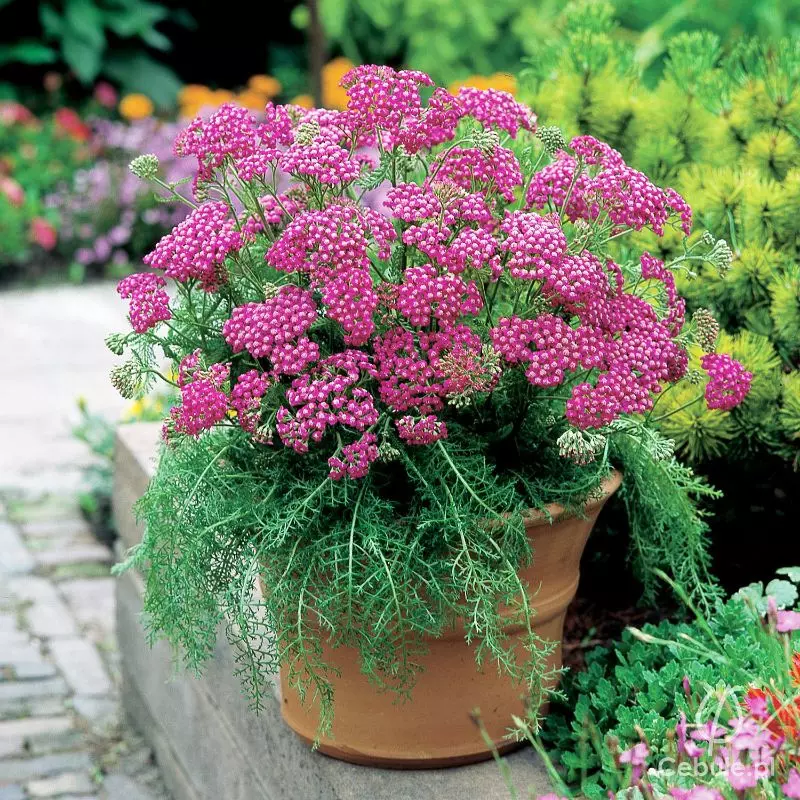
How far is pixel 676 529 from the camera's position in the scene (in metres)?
1.82

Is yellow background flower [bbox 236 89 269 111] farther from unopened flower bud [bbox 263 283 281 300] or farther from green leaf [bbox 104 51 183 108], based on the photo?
unopened flower bud [bbox 263 283 281 300]

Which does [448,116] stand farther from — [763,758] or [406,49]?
[406,49]

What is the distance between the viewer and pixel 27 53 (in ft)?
27.3

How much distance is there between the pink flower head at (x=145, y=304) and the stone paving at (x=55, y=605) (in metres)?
1.48

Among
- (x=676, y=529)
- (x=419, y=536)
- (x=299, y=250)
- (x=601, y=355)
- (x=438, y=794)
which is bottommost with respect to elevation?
(x=438, y=794)

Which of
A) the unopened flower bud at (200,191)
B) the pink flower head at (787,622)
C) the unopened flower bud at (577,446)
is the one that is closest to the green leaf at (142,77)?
the unopened flower bud at (200,191)

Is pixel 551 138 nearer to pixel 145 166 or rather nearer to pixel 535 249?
pixel 535 249

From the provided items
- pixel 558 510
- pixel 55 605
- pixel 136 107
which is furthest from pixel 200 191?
pixel 136 107

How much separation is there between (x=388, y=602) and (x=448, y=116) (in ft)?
2.15

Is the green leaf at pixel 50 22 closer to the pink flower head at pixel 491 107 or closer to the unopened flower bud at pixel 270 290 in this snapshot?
the pink flower head at pixel 491 107

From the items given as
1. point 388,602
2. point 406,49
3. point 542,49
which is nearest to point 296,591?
point 388,602

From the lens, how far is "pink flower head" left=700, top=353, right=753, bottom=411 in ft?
5.16

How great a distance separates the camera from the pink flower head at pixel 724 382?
157 centimetres

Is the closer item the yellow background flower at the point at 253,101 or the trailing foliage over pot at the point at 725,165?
the trailing foliage over pot at the point at 725,165
